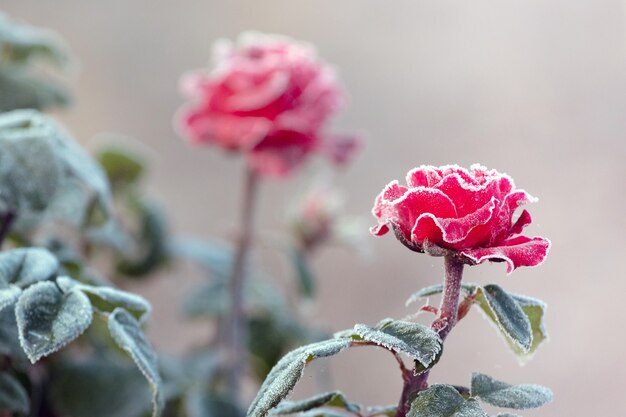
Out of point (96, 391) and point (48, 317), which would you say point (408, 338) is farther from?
point (96, 391)

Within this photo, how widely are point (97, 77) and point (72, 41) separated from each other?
8 cm

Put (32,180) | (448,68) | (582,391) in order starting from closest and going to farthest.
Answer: (32,180), (582,391), (448,68)

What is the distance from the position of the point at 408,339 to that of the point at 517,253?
0.06 m

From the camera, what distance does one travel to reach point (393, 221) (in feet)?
1.26

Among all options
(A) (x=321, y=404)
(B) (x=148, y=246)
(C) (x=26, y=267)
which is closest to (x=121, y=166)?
(B) (x=148, y=246)

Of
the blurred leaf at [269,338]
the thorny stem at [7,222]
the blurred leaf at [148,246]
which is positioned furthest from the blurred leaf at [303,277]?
the thorny stem at [7,222]

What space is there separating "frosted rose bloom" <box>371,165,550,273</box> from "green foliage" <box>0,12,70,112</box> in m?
0.45

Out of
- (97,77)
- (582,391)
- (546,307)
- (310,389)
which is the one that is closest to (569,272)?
(582,391)

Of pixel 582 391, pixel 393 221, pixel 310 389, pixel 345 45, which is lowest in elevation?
pixel 310 389

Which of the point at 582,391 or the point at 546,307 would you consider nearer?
the point at 546,307

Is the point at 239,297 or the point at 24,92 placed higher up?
the point at 24,92

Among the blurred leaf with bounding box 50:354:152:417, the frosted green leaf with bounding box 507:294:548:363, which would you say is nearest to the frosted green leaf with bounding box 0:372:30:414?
the blurred leaf with bounding box 50:354:152:417

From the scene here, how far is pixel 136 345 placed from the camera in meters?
0.45

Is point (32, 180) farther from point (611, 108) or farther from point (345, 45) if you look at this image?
point (345, 45)
